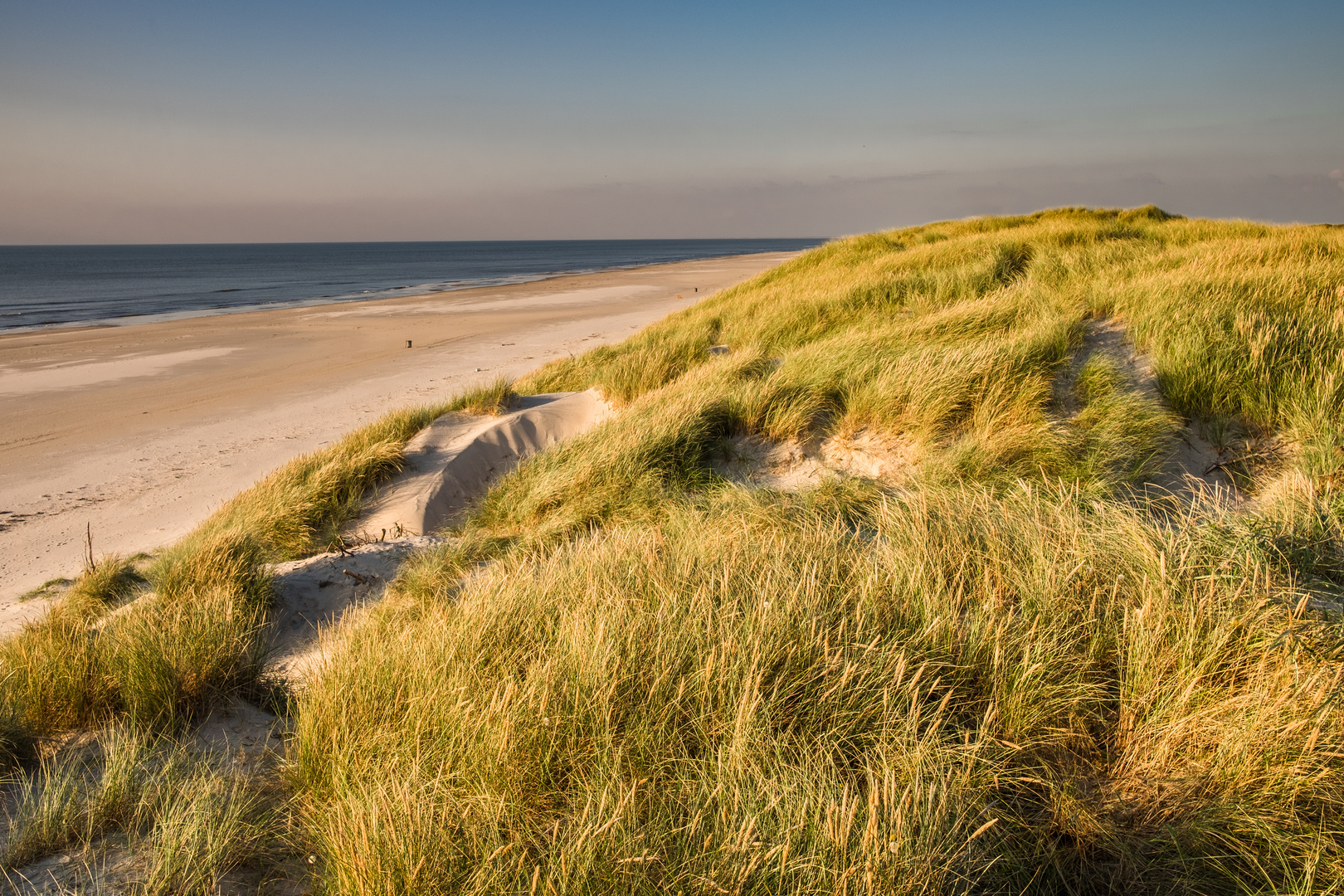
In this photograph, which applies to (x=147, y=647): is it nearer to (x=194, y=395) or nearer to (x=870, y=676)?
(x=870, y=676)

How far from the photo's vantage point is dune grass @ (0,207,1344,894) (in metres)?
1.64

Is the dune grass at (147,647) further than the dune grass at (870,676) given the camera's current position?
Yes

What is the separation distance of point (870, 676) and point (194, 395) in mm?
14980

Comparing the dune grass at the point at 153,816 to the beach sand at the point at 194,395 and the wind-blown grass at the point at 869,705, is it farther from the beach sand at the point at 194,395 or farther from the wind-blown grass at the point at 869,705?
the beach sand at the point at 194,395

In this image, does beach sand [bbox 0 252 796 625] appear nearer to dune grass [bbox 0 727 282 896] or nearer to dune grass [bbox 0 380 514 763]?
dune grass [bbox 0 380 514 763]

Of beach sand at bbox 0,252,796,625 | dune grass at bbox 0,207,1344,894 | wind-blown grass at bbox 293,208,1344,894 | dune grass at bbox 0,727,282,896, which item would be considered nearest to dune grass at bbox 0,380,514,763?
dune grass at bbox 0,207,1344,894

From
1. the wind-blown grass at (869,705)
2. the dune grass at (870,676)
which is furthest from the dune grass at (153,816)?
the wind-blown grass at (869,705)

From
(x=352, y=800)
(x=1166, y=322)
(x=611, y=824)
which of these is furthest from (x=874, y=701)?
(x=1166, y=322)

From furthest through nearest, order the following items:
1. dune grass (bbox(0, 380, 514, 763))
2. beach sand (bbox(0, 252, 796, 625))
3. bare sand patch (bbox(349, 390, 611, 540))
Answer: beach sand (bbox(0, 252, 796, 625)), bare sand patch (bbox(349, 390, 611, 540)), dune grass (bbox(0, 380, 514, 763))

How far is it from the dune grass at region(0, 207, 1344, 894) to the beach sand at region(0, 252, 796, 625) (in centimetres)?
402

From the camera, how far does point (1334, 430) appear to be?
3779 millimetres

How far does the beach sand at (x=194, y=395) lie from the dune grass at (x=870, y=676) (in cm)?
402

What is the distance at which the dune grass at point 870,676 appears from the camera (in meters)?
1.64

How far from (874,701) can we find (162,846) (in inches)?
78.7
